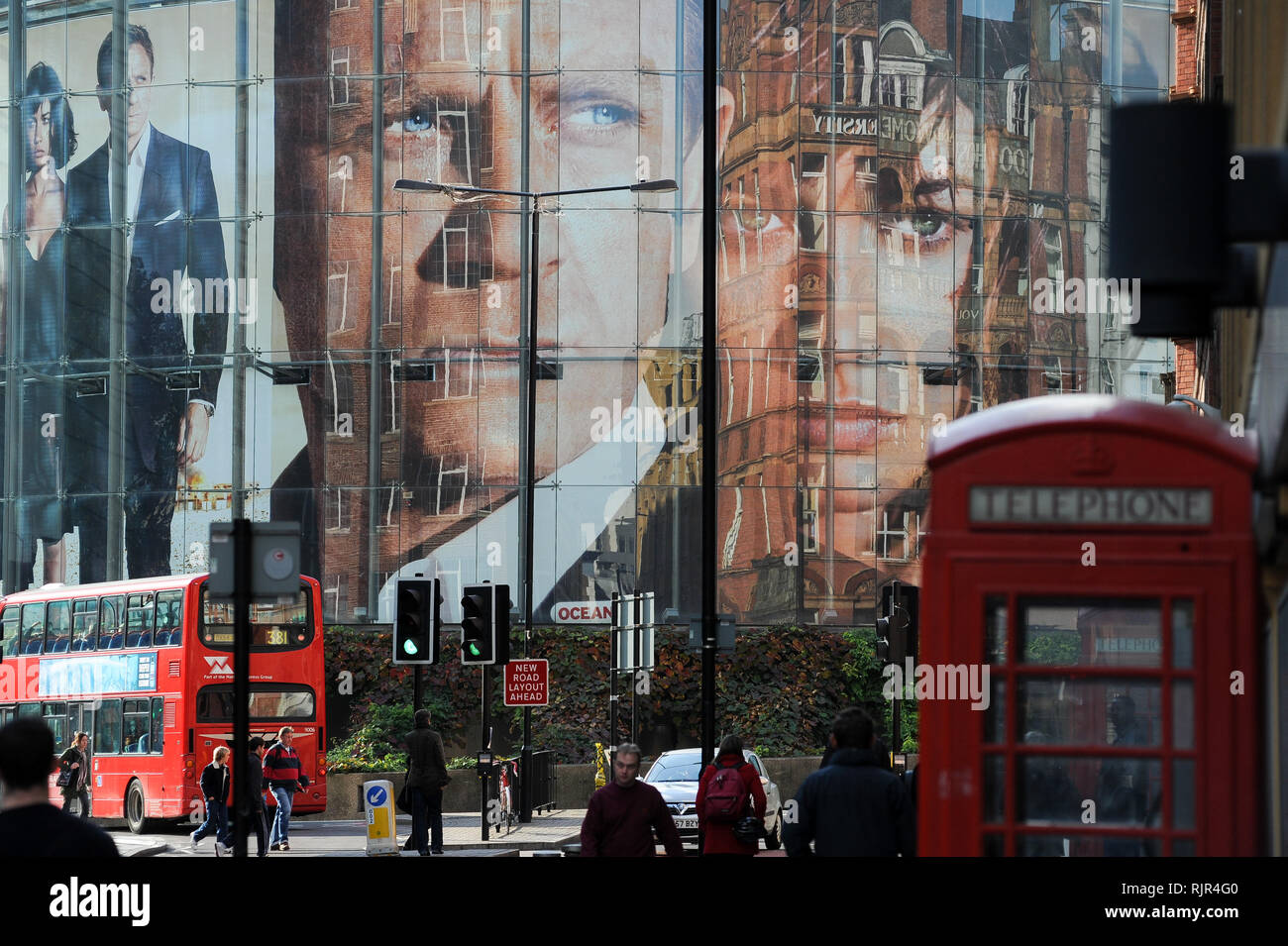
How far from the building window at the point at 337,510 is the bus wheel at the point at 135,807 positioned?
10982mm

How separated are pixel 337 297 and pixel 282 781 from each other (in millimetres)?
16647

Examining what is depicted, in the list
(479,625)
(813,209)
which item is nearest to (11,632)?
(479,625)

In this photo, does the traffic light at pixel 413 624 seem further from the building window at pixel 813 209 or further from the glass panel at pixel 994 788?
the building window at pixel 813 209

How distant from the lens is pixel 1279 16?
31.3ft

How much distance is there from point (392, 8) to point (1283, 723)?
104 feet

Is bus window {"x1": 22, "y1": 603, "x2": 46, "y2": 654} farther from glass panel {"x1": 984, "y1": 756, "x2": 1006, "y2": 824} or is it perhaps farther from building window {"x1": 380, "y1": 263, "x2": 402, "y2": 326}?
glass panel {"x1": 984, "y1": 756, "x2": 1006, "y2": 824}

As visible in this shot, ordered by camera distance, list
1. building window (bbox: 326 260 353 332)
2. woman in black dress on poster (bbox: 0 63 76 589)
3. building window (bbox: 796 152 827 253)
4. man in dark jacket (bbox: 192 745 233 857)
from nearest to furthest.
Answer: man in dark jacket (bbox: 192 745 233 857), building window (bbox: 796 152 827 253), building window (bbox: 326 260 353 332), woman in black dress on poster (bbox: 0 63 76 589)

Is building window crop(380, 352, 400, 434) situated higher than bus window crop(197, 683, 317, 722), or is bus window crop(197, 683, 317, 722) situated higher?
building window crop(380, 352, 400, 434)

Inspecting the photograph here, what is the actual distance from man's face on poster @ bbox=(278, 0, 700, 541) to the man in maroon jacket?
2703 centimetres

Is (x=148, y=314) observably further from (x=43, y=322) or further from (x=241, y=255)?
(x=43, y=322)

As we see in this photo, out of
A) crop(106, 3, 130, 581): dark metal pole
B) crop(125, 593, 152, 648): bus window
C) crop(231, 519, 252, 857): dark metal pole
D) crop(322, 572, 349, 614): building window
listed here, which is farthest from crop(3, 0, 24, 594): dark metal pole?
crop(231, 519, 252, 857): dark metal pole

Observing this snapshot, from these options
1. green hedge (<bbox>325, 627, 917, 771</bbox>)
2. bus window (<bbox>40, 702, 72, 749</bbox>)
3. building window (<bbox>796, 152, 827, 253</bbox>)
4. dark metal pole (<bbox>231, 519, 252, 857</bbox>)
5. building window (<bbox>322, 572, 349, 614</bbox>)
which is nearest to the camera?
dark metal pole (<bbox>231, 519, 252, 857</bbox>)

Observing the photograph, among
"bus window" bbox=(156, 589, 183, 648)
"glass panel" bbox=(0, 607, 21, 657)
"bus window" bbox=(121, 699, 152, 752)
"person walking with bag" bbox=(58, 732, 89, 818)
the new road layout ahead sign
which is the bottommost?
"person walking with bag" bbox=(58, 732, 89, 818)

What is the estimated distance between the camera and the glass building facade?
3697 cm
